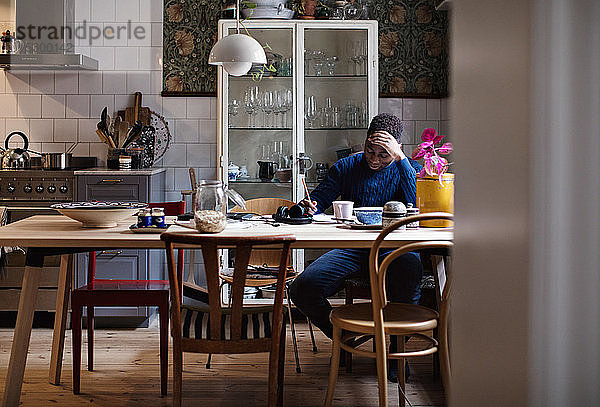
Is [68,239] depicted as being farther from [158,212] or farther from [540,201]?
[540,201]

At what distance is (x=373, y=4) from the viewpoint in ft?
16.8

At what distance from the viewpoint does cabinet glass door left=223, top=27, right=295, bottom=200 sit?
481 cm

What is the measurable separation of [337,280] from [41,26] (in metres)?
3.14

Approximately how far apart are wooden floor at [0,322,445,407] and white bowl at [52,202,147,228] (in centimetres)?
79

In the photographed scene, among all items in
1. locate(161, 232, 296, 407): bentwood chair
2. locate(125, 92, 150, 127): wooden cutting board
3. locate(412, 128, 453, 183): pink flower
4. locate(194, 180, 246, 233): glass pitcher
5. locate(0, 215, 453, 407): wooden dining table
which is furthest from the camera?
locate(125, 92, 150, 127): wooden cutting board

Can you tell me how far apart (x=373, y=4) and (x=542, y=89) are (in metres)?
5.00

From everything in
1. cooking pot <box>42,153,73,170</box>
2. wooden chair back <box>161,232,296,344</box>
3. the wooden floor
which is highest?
cooking pot <box>42,153,73,170</box>

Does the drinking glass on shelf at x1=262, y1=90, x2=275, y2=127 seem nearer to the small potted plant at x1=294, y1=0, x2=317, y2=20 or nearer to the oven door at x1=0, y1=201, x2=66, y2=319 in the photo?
the small potted plant at x1=294, y1=0, x2=317, y2=20

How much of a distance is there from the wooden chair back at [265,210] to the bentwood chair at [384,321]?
109 cm

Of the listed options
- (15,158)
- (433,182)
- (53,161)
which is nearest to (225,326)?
(433,182)

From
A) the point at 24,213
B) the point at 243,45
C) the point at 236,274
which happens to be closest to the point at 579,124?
the point at 236,274

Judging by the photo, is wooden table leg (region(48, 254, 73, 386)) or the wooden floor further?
wooden table leg (region(48, 254, 73, 386))

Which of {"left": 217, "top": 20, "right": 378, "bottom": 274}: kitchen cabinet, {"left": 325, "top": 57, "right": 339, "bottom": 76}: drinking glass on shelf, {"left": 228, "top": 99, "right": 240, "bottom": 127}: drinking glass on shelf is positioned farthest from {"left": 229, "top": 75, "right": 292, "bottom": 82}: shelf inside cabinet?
{"left": 325, "top": 57, "right": 339, "bottom": 76}: drinking glass on shelf

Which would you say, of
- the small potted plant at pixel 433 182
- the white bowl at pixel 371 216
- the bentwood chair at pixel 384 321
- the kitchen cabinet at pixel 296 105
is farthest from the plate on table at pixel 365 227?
the kitchen cabinet at pixel 296 105
